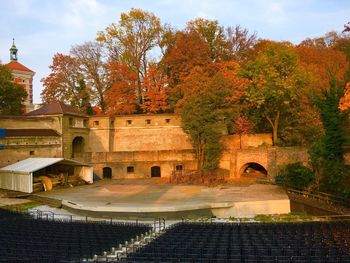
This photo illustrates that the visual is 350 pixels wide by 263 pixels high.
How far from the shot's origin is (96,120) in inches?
1581

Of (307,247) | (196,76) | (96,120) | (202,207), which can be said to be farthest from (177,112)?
(307,247)

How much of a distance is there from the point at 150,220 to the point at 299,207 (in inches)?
381

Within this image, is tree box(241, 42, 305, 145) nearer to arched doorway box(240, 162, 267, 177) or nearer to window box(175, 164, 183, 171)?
arched doorway box(240, 162, 267, 177)

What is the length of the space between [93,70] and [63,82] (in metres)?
4.16

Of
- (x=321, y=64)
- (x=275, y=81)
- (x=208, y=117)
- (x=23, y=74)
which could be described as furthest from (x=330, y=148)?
(x=23, y=74)

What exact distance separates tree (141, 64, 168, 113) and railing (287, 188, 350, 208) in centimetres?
2023

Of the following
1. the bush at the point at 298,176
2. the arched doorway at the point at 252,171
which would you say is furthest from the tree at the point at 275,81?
the bush at the point at 298,176

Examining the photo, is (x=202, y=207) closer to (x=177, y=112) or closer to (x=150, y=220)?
(x=150, y=220)

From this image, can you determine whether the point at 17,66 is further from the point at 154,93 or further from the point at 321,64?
the point at 321,64

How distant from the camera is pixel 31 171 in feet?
88.5

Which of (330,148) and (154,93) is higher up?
(154,93)

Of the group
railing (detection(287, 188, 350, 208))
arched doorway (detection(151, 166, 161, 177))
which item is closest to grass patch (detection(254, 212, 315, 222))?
railing (detection(287, 188, 350, 208))

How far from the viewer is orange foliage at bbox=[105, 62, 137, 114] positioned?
135ft

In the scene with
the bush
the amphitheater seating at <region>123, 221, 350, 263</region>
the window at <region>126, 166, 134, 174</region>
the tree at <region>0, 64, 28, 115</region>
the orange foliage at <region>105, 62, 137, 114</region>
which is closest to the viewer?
the amphitheater seating at <region>123, 221, 350, 263</region>
